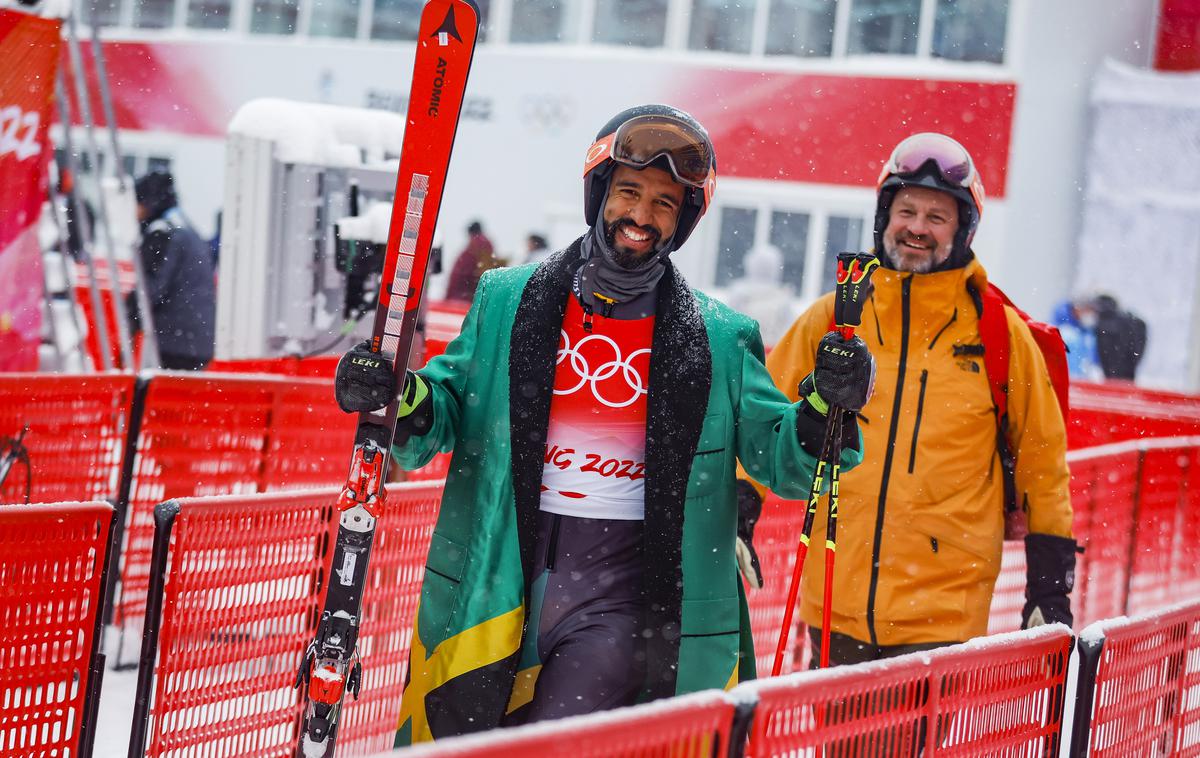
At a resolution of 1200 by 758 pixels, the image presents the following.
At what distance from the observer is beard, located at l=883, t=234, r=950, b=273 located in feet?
13.8

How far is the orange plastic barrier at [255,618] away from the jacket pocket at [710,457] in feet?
5.43

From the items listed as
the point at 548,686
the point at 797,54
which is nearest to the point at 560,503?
the point at 548,686

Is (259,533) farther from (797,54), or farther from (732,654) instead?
(797,54)

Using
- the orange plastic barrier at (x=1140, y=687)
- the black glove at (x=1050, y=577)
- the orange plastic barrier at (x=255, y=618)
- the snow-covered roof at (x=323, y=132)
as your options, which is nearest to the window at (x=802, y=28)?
the snow-covered roof at (x=323, y=132)

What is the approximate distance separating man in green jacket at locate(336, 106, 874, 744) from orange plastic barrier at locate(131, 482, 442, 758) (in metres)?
1.18

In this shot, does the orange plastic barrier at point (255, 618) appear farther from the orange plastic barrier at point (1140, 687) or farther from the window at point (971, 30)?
the window at point (971, 30)

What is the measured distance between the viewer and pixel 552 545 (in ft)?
10.5

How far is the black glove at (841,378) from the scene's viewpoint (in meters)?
3.12

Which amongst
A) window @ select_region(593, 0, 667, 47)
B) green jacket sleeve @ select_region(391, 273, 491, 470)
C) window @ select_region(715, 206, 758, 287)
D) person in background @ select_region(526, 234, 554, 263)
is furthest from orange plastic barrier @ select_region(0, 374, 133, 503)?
window @ select_region(593, 0, 667, 47)

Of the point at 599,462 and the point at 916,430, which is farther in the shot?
the point at 916,430

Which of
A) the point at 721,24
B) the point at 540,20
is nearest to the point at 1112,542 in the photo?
the point at 721,24

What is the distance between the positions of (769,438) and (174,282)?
6.94 metres

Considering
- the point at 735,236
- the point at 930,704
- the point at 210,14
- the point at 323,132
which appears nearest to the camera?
the point at 930,704

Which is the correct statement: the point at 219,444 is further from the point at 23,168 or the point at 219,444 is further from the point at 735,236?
the point at 735,236
